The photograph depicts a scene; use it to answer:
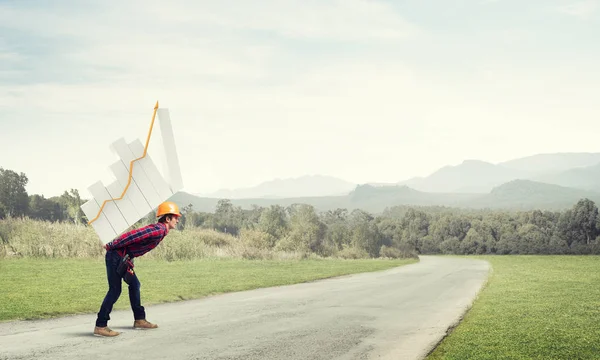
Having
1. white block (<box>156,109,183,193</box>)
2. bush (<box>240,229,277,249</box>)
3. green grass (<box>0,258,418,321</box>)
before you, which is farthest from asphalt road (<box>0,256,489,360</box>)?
bush (<box>240,229,277,249</box>)

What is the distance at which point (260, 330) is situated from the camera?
11.4m

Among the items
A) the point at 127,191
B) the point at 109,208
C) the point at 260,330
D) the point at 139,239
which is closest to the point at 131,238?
the point at 139,239

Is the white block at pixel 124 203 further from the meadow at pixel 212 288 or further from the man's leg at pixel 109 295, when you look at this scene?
the meadow at pixel 212 288

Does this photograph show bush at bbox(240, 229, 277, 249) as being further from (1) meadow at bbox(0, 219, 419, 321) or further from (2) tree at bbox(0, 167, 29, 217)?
(2) tree at bbox(0, 167, 29, 217)

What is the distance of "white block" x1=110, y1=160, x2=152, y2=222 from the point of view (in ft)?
28.9

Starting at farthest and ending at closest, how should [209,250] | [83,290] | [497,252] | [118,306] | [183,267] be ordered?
[497,252], [209,250], [183,267], [83,290], [118,306]

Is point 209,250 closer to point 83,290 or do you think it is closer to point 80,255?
point 80,255

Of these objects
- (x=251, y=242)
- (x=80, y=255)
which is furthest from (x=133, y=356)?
(x=251, y=242)

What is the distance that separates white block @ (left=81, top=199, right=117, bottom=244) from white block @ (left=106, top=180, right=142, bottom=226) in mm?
290

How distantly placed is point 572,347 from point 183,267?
71.5 feet

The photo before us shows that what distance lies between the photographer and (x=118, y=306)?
50.6 ft

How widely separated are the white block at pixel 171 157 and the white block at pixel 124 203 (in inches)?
27.8

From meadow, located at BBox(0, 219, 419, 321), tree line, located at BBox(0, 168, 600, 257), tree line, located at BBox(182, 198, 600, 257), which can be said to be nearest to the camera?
meadow, located at BBox(0, 219, 419, 321)

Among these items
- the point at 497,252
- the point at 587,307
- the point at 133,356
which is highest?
the point at 133,356
